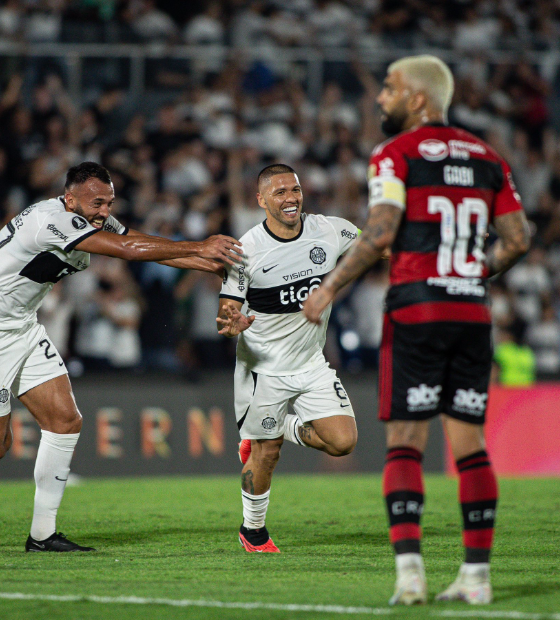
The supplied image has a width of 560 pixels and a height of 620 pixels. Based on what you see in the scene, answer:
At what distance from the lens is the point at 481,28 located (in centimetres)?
1780

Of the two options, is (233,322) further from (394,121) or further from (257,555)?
(394,121)

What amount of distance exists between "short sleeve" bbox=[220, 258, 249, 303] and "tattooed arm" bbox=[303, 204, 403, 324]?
230cm

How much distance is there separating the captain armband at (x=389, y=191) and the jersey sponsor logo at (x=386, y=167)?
0.05ft

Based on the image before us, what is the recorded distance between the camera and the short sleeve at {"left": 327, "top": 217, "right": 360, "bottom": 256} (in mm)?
7277

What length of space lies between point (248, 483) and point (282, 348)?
3.28 feet

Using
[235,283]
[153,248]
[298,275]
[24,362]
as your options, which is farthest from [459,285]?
[24,362]

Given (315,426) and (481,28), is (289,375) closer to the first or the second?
(315,426)

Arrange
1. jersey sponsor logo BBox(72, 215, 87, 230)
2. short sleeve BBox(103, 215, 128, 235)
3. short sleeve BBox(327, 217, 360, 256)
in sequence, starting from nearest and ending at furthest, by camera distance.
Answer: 1. jersey sponsor logo BBox(72, 215, 87, 230)
2. short sleeve BBox(103, 215, 128, 235)
3. short sleeve BBox(327, 217, 360, 256)

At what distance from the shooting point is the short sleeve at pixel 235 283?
6.77 metres

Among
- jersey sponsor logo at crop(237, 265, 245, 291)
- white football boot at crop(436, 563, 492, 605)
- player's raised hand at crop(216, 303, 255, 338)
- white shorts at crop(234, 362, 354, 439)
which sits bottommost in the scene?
white football boot at crop(436, 563, 492, 605)

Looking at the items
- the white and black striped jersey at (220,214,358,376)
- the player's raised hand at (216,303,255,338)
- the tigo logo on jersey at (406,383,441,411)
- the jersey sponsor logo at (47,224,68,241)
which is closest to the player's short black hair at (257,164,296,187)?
the white and black striped jersey at (220,214,358,376)

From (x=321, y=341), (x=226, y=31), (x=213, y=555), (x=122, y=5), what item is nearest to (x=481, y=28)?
(x=226, y=31)

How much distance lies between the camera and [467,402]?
178 inches

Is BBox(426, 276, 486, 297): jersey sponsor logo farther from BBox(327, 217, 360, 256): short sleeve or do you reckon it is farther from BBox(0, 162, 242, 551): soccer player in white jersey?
BBox(327, 217, 360, 256): short sleeve
